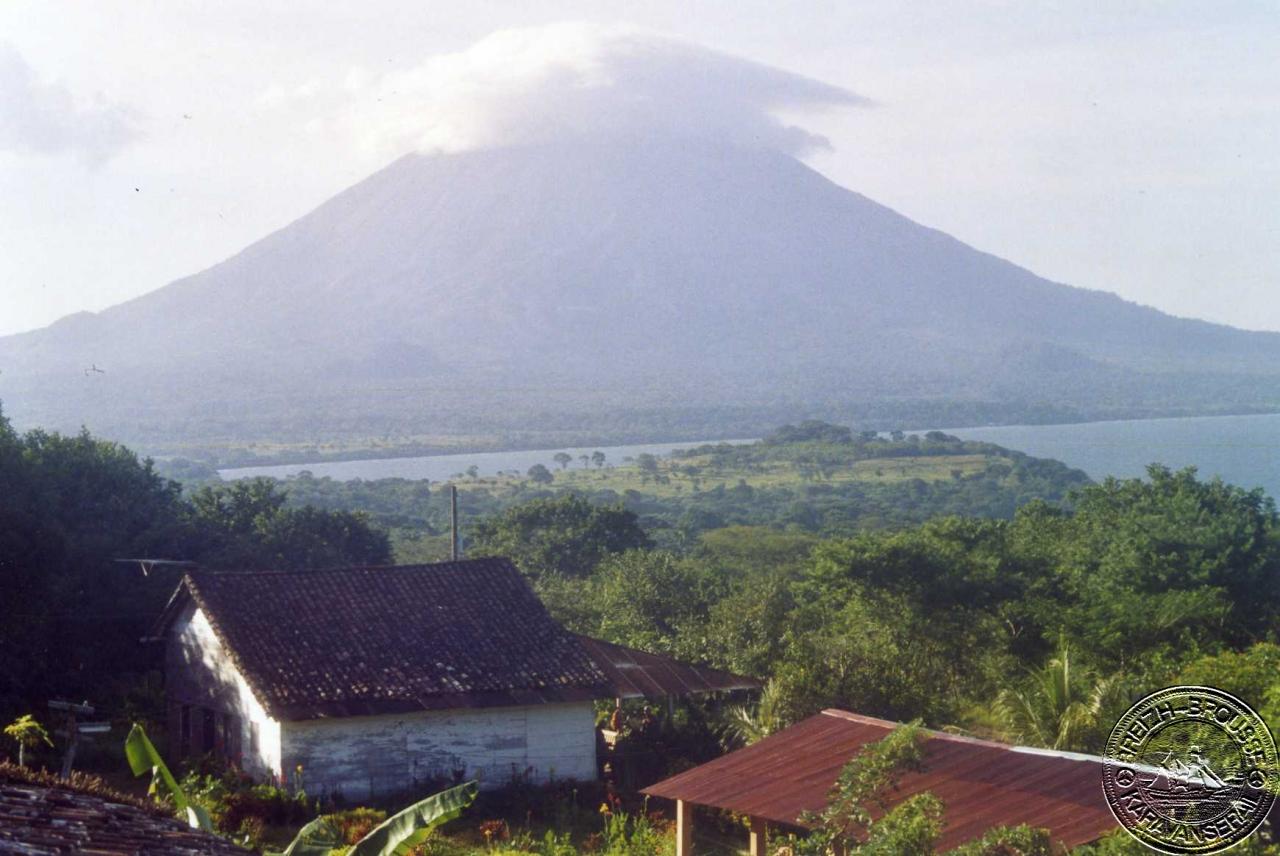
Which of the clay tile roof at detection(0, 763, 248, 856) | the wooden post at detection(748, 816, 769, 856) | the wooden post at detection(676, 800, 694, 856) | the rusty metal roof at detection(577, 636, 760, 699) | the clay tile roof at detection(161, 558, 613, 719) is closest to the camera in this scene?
the clay tile roof at detection(0, 763, 248, 856)

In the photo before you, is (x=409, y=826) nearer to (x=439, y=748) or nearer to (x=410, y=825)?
(x=410, y=825)

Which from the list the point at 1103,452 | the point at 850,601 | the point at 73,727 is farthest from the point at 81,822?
the point at 1103,452

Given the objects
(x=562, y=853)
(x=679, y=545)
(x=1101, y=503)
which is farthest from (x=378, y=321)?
(x=562, y=853)

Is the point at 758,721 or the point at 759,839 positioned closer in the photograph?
the point at 759,839

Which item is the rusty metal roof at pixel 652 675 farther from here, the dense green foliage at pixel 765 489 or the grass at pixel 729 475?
the grass at pixel 729 475

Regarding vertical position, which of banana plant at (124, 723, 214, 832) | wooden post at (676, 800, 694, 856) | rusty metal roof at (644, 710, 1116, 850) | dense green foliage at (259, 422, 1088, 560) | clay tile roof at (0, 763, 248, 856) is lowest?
dense green foliage at (259, 422, 1088, 560)

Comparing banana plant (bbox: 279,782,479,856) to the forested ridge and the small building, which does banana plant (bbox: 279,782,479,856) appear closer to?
the forested ridge

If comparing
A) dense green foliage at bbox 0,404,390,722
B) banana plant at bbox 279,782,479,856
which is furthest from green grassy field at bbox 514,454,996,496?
banana plant at bbox 279,782,479,856
